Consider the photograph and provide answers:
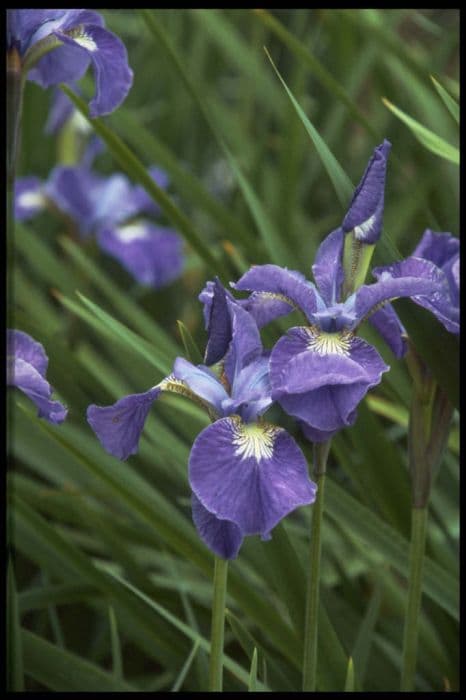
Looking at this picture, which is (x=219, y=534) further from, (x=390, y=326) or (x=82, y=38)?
(x=82, y=38)

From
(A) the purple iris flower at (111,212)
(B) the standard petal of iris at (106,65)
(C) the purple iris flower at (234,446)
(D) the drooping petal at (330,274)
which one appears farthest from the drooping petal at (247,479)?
(A) the purple iris flower at (111,212)

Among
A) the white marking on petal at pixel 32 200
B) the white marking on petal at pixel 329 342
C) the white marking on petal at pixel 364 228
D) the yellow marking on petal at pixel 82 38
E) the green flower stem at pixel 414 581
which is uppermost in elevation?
the yellow marking on petal at pixel 82 38

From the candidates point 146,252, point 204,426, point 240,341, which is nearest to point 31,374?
point 240,341

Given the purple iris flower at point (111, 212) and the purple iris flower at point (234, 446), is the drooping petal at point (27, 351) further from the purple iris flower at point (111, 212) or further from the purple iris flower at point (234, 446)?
the purple iris flower at point (111, 212)

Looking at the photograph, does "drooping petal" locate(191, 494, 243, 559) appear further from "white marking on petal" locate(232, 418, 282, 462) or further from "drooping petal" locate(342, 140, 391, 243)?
"drooping petal" locate(342, 140, 391, 243)

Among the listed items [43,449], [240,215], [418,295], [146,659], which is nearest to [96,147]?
[240,215]

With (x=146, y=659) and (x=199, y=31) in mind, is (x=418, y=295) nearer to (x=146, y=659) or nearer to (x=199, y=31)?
(x=146, y=659)
